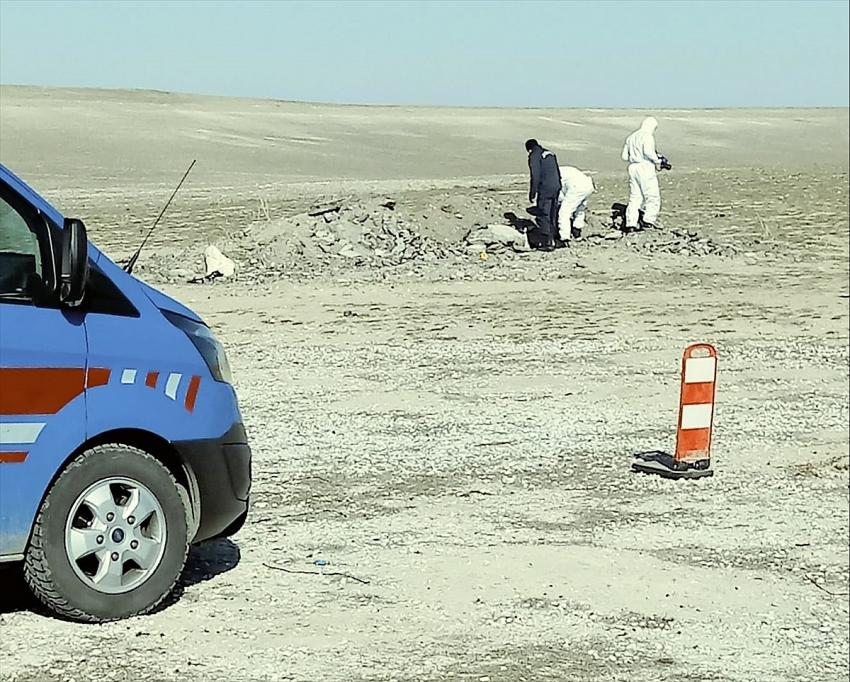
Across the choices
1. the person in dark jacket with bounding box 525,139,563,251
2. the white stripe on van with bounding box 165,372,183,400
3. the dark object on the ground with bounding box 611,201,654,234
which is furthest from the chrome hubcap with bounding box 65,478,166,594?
the dark object on the ground with bounding box 611,201,654,234

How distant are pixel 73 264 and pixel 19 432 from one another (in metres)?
0.66

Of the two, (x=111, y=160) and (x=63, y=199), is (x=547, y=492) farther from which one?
(x=111, y=160)

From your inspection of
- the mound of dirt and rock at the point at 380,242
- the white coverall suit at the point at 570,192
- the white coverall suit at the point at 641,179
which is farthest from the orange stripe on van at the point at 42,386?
the white coverall suit at the point at 570,192

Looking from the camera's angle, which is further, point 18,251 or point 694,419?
point 694,419

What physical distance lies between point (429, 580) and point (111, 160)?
910 centimetres

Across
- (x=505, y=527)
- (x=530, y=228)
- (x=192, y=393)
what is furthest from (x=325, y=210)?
(x=192, y=393)

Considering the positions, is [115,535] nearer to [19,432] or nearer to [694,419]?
[19,432]

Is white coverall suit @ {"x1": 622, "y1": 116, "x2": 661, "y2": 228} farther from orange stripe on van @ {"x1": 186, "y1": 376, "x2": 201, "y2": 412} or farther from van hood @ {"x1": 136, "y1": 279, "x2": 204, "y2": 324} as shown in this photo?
orange stripe on van @ {"x1": 186, "y1": 376, "x2": 201, "y2": 412}

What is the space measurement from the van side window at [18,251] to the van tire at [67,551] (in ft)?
2.40

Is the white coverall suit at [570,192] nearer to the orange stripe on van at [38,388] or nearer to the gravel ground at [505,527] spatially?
the gravel ground at [505,527]

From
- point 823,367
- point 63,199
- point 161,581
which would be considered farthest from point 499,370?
point 161,581

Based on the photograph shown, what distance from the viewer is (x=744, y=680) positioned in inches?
234

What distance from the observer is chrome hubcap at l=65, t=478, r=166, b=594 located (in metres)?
5.91

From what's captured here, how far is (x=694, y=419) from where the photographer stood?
9.55 metres
